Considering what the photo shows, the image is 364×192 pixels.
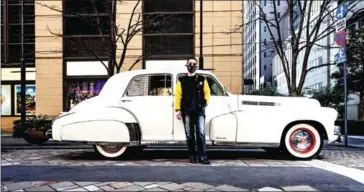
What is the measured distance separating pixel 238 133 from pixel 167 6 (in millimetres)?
18887

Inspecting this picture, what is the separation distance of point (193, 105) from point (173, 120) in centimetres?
71

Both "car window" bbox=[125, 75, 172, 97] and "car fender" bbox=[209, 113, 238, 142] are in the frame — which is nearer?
"car fender" bbox=[209, 113, 238, 142]

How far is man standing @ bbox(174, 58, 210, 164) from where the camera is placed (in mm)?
6781

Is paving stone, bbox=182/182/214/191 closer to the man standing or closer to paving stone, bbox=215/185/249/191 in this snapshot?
paving stone, bbox=215/185/249/191

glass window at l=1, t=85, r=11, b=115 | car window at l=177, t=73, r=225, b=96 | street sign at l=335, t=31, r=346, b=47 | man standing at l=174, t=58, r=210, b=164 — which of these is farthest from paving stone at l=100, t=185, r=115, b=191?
glass window at l=1, t=85, r=11, b=115

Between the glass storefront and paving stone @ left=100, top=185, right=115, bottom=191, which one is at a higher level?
the glass storefront

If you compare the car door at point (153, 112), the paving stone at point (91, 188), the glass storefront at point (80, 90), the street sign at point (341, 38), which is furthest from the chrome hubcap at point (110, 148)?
the glass storefront at point (80, 90)

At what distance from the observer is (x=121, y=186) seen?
4.66 metres

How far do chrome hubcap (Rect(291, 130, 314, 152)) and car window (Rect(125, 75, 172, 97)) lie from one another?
2.26m

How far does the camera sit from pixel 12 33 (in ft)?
86.7

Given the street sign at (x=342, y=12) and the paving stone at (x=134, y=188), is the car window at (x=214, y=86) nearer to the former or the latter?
the paving stone at (x=134, y=188)

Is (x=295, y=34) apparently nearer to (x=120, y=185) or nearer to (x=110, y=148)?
(x=110, y=148)

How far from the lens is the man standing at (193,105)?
6.78 meters

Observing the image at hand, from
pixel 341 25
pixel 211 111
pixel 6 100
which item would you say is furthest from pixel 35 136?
pixel 6 100
